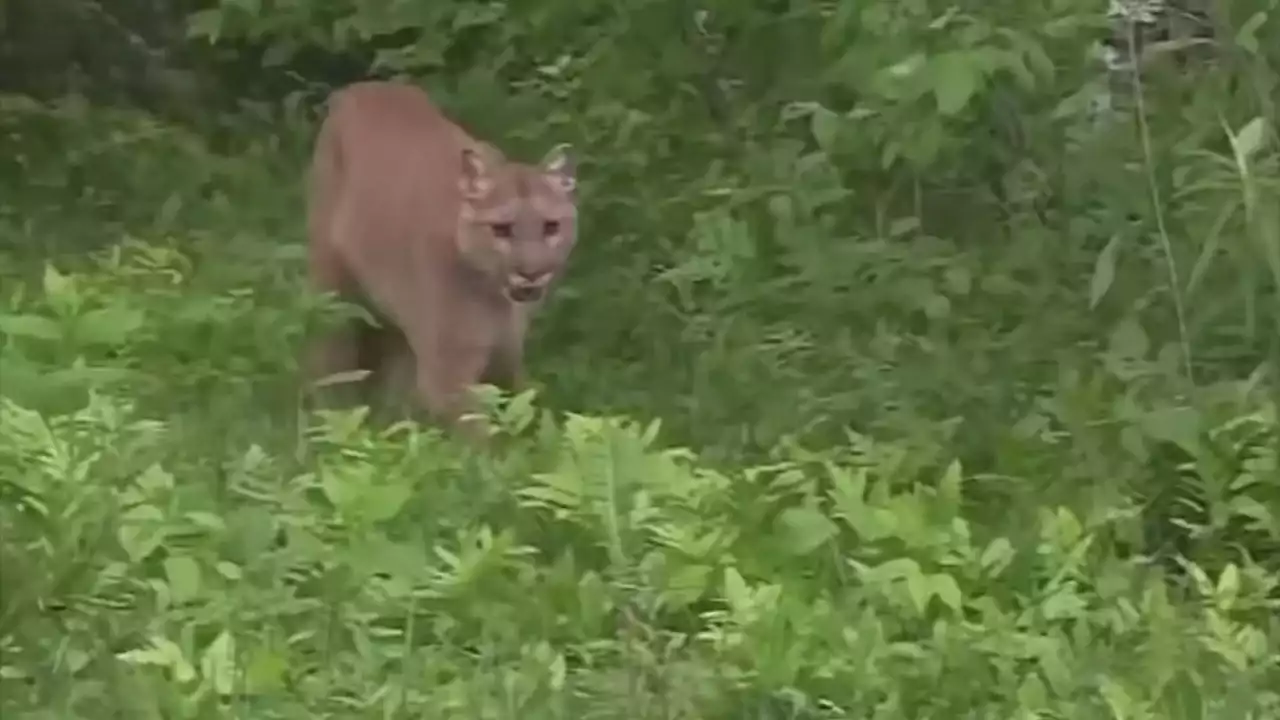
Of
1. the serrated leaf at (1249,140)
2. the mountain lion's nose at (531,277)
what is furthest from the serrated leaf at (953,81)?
the mountain lion's nose at (531,277)

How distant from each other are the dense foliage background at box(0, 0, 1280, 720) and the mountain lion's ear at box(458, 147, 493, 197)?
1.44ft

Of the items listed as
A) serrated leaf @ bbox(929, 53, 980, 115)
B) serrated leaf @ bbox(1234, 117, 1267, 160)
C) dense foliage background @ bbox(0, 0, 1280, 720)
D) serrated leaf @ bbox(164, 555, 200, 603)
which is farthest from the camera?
serrated leaf @ bbox(929, 53, 980, 115)

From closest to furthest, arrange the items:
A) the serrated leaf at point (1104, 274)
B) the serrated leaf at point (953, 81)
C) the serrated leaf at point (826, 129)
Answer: the serrated leaf at point (1104, 274) → the serrated leaf at point (953, 81) → the serrated leaf at point (826, 129)

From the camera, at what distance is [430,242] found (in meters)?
5.54

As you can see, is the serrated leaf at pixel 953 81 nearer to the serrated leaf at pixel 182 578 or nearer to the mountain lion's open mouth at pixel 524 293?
the mountain lion's open mouth at pixel 524 293

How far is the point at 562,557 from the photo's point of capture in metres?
3.91

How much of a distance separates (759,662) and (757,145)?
3361 mm

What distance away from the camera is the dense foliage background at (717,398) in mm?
3539

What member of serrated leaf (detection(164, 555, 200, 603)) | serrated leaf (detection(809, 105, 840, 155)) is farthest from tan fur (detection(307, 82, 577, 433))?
serrated leaf (detection(164, 555, 200, 603))

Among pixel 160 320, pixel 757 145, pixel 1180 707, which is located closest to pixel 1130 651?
pixel 1180 707

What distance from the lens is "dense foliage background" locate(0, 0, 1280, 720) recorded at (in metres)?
3.54

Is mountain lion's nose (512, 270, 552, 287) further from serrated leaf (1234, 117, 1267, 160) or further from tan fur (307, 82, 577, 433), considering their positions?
serrated leaf (1234, 117, 1267, 160)

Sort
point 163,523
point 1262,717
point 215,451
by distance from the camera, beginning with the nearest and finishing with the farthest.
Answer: point 1262,717 → point 163,523 → point 215,451

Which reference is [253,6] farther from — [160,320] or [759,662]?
[759,662]
